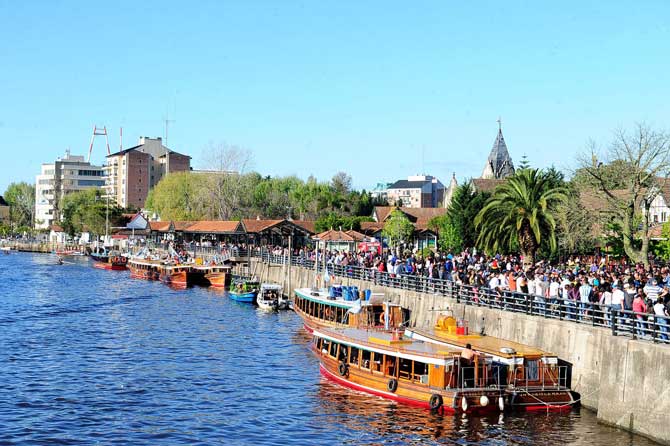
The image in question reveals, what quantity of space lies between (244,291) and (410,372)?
3598 cm

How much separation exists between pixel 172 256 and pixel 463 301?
59194 millimetres

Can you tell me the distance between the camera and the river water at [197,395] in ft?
82.9

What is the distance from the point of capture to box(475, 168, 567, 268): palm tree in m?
51.6

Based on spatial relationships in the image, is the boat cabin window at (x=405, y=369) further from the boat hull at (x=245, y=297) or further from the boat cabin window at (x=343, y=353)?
the boat hull at (x=245, y=297)

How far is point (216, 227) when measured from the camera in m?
94.2

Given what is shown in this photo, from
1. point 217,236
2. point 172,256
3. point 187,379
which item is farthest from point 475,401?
point 217,236

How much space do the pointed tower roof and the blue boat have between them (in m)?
76.7

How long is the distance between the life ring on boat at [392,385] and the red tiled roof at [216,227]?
57.5 meters

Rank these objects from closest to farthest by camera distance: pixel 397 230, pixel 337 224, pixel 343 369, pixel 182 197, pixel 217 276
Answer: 1. pixel 343 369
2. pixel 217 276
3. pixel 397 230
4. pixel 337 224
5. pixel 182 197

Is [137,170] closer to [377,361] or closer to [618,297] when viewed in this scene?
[377,361]

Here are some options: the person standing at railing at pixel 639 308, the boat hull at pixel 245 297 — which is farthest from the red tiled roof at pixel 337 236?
the person standing at railing at pixel 639 308

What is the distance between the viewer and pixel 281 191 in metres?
150

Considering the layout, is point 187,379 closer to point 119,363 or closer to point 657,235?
point 119,363

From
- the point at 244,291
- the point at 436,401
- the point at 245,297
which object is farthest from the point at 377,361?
the point at 244,291
